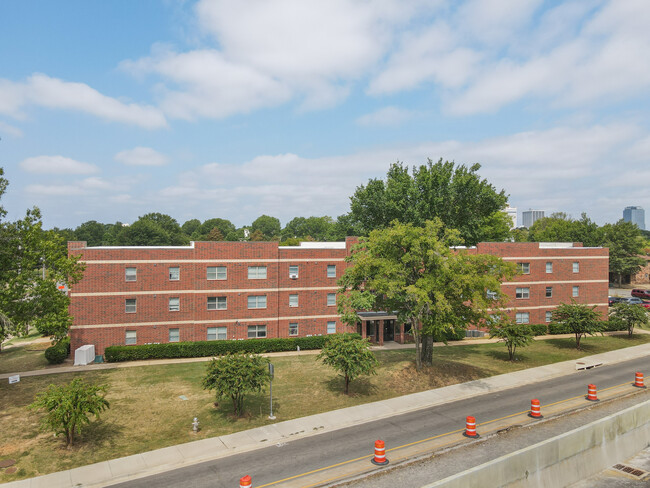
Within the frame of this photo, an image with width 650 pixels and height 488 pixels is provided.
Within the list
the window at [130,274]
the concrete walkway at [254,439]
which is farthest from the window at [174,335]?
the concrete walkway at [254,439]

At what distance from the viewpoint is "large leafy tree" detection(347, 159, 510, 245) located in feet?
143

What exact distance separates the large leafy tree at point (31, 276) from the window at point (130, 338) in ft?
37.5

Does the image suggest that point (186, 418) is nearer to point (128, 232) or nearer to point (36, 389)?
point (36, 389)

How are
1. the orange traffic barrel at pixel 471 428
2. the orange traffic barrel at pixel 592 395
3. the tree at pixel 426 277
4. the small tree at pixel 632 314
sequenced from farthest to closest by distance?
the small tree at pixel 632 314
the tree at pixel 426 277
the orange traffic barrel at pixel 592 395
the orange traffic barrel at pixel 471 428

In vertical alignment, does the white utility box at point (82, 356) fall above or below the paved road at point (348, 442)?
above

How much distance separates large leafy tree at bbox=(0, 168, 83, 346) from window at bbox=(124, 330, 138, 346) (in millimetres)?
11429

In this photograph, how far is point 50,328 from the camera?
24.4 m

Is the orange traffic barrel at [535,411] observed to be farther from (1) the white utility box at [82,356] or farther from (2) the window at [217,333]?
(1) the white utility box at [82,356]

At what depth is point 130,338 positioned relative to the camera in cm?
3684

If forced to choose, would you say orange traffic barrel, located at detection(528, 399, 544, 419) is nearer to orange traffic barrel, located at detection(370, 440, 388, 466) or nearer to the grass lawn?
the grass lawn

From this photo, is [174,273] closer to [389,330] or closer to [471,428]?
[389,330]

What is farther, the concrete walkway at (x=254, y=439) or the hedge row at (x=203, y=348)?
the hedge row at (x=203, y=348)

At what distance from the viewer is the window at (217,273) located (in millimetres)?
38938

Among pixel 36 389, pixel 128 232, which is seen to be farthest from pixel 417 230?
pixel 128 232
